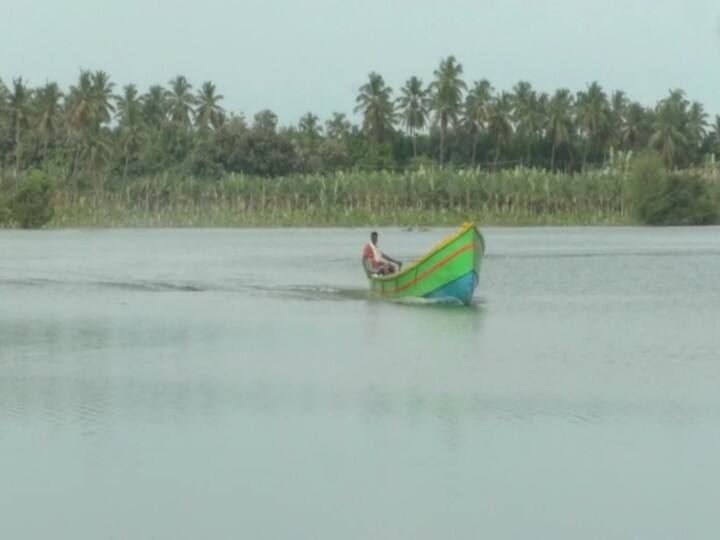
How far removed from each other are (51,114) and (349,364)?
2393 inches

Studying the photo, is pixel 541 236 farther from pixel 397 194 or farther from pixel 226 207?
pixel 226 207

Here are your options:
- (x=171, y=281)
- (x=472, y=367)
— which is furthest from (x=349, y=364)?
(x=171, y=281)

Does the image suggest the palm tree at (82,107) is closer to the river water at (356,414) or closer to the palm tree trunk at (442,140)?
the palm tree trunk at (442,140)

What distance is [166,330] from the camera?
2488 centimetres

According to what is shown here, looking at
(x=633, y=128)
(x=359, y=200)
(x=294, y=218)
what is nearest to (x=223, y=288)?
(x=359, y=200)

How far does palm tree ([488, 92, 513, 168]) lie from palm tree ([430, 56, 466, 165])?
7.01 feet

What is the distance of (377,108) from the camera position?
303 ft

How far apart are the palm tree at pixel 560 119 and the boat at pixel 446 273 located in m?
62.1

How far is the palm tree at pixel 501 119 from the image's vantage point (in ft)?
294

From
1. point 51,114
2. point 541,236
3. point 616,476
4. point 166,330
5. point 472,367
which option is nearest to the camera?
point 616,476

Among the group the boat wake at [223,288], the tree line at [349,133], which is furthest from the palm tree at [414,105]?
the boat wake at [223,288]

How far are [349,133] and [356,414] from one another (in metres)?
81.8

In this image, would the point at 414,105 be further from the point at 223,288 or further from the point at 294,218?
the point at 223,288

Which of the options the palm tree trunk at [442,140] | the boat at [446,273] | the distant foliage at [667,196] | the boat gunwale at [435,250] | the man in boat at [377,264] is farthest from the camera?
the palm tree trunk at [442,140]
